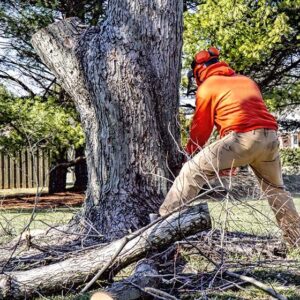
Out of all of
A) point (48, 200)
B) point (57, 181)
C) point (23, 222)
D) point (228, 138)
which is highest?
point (228, 138)

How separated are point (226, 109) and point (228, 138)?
0.84ft

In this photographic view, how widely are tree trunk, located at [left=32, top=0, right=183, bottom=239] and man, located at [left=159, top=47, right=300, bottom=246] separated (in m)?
0.44

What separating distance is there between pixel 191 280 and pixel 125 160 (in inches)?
60.3

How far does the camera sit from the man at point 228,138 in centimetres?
493

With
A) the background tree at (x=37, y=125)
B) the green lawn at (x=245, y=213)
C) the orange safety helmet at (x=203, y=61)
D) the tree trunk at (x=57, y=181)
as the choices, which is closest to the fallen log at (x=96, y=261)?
the green lawn at (x=245, y=213)

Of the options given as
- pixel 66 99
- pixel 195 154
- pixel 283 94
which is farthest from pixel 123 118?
pixel 283 94

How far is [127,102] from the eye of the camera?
5.52 meters

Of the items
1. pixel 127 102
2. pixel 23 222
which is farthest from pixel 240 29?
pixel 127 102

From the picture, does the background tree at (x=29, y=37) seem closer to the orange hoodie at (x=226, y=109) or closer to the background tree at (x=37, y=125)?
the background tree at (x=37, y=125)

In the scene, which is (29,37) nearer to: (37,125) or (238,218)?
(37,125)

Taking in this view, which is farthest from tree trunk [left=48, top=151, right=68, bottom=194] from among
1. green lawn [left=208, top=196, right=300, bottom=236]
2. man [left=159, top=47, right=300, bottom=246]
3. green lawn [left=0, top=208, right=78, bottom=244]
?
man [left=159, top=47, right=300, bottom=246]

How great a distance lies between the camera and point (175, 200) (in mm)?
4887

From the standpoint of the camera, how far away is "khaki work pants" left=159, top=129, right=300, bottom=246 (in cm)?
490

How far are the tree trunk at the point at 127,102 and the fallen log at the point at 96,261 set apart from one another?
1148 mm
